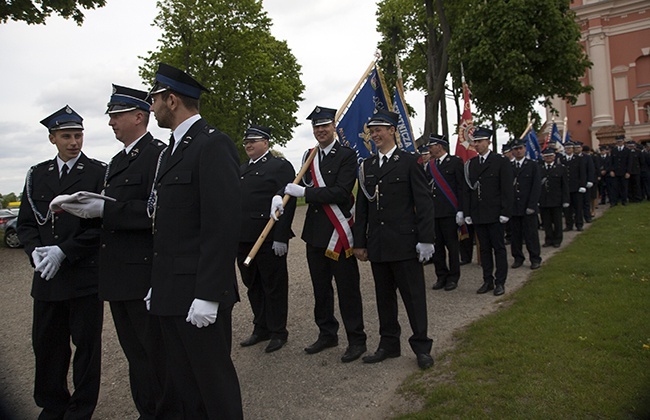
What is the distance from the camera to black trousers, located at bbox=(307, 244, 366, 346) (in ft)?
17.8

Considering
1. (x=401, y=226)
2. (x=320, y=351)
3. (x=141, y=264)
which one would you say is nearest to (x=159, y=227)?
(x=141, y=264)

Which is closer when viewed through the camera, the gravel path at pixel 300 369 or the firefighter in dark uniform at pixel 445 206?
the gravel path at pixel 300 369

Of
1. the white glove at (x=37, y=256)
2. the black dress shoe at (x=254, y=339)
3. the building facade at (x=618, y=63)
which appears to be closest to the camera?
the white glove at (x=37, y=256)

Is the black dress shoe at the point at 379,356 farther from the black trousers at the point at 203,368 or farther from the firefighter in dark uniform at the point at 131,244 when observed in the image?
the black trousers at the point at 203,368

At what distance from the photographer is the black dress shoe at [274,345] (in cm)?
580

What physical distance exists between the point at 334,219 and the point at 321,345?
54.2 inches

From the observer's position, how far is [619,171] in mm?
18406

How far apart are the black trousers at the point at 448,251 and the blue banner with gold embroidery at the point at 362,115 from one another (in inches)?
110

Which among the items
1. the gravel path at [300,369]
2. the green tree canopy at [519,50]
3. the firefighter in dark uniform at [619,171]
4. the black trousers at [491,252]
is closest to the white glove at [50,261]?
the gravel path at [300,369]

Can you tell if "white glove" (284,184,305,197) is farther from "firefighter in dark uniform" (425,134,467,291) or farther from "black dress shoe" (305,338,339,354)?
"firefighter in dark uniform" (425,134,467,291)

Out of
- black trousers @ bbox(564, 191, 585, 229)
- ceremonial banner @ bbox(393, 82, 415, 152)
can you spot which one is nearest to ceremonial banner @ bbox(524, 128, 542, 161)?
black trousers @ bbox(564, 191, 585, 229)

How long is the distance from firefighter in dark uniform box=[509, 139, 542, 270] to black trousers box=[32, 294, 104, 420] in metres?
7.66

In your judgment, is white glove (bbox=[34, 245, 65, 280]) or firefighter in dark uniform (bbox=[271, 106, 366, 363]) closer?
white glove (bbox=[34, 245, 65, 280])

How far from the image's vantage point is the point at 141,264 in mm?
3748
